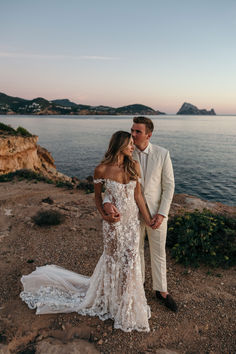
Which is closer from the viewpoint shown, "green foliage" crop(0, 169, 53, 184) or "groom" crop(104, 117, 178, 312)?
"groom" crop(104, 117, 178, 312)

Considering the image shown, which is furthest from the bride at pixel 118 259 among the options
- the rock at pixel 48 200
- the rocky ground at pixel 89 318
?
the rock at pixel 48 200

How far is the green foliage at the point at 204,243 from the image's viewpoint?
17.1 ft

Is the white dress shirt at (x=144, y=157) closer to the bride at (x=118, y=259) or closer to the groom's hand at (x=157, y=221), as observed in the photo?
the bride at (x=118, y=259)

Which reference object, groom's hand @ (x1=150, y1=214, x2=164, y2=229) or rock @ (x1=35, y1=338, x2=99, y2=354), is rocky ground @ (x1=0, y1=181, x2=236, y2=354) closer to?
rock @ (x1=35, y1=338, x2=99, y2=354)

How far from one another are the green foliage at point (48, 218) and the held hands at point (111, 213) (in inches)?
167

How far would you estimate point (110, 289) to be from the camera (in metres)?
3.61

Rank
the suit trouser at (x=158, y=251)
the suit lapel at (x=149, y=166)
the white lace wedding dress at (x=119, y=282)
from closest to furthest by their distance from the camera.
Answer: the white lace wedding dress at (x=119, y=282) → the suit lapel at (x=149, y=166) → the suit trouser at (x=158, y=251)

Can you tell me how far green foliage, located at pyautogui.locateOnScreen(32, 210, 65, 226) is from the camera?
7.08 meters

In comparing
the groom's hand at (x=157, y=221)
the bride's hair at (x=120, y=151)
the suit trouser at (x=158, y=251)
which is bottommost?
the suit trouser at (x=158, y=251)

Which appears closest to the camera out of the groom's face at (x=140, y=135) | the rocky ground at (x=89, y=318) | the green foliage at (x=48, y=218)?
the rocky ground at (x=89, y=318)

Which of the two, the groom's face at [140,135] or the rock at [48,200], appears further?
the rock at [48,200]

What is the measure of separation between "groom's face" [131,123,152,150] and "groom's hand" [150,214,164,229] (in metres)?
1.12

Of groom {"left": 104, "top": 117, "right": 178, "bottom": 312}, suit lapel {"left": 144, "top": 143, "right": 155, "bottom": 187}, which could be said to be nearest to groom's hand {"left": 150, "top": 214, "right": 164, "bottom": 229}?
groom {"left": 104, "top": 117, "right": 178, "bottom": 312}

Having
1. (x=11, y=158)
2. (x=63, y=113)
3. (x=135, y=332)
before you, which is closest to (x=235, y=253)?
(x=135, y=332)
